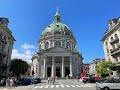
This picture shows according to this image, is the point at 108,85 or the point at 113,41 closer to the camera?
the point at 108,85

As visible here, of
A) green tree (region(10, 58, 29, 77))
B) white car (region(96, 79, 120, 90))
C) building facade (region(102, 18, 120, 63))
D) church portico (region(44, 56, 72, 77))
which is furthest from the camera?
church portico (region(44, 56, 72, 77))

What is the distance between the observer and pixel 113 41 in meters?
41.4

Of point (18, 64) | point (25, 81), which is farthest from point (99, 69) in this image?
point (18, 64)

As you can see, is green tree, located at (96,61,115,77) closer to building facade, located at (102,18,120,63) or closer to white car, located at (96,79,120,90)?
building facade, located at (102,18,120,63)

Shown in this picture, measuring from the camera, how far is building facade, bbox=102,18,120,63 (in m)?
39.6

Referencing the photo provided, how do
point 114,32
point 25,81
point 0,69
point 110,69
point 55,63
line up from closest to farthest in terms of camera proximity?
point 25,81, point 110,69, point 114,32, point 0,69, point 55,63

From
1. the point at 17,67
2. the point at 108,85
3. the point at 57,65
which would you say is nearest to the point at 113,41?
the point at 108,85

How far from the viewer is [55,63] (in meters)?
76.7

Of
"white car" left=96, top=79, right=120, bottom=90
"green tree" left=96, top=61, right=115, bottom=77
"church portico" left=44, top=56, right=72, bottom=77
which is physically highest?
"church portico" left=44, top=56, right=72, bottom=77

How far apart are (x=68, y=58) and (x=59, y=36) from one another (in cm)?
1574

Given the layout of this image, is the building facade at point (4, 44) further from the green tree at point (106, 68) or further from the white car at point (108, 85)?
the white car at point (108, 85)

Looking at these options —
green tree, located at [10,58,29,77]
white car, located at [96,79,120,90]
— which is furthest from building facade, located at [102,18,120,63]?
green tree, located at [10,58,29,77]

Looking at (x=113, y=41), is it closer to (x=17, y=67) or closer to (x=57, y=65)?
(x=17, y=67)

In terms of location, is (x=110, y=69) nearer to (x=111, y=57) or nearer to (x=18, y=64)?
(x=111, y=57)
